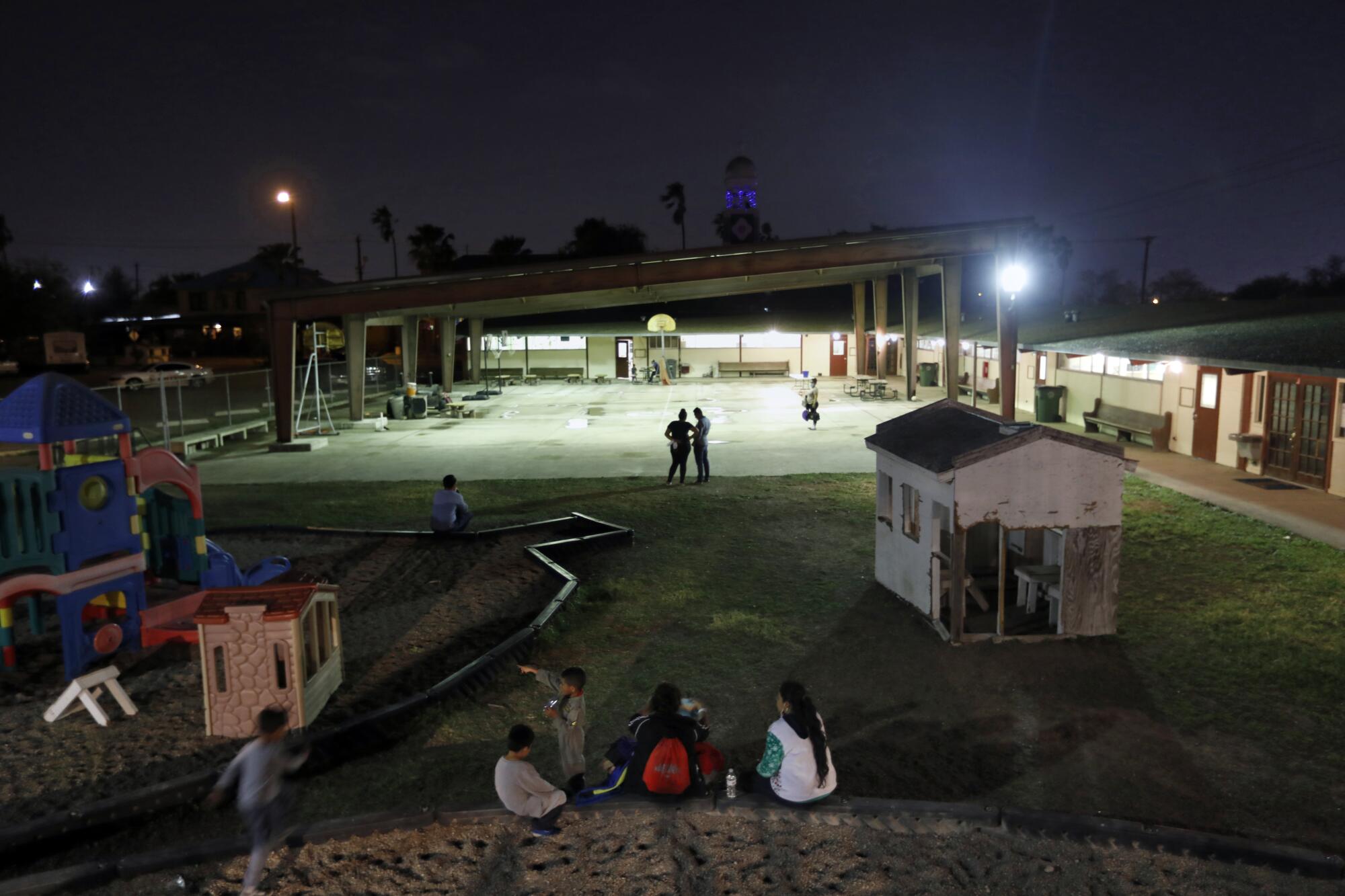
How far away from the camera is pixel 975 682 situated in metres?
7.65

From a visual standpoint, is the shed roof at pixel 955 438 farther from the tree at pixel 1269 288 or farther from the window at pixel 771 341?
the tree at pixel 1269 288

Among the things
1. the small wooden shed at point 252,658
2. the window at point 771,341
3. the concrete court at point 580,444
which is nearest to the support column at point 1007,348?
the concrete court at point 580,444

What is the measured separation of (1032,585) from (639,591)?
442 centimetres

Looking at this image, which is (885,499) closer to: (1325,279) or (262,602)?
(262,602)

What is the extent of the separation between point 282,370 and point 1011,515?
20231 millimetres

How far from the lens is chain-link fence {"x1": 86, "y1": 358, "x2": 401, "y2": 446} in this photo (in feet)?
75.6

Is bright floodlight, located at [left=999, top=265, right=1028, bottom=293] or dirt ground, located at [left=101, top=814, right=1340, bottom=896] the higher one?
bright floodlight, located at [left=999, top=265, right=1028, bottom=293]

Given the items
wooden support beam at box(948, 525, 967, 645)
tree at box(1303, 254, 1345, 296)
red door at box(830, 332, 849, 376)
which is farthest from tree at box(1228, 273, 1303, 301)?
wooden support beam at box(948, 525, 967, 645)

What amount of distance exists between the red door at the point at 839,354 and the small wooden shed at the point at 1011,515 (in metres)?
36.3

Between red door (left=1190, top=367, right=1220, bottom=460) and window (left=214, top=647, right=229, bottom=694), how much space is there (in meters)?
18.9

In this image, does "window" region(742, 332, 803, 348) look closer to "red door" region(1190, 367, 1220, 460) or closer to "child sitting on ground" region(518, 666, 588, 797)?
"red door" region(1190, 367, 1220, 460)

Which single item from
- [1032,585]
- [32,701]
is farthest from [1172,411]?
[32,701]

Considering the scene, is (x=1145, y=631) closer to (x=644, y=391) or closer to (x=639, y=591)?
(x=639, y=591)

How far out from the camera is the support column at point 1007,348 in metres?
25.0
